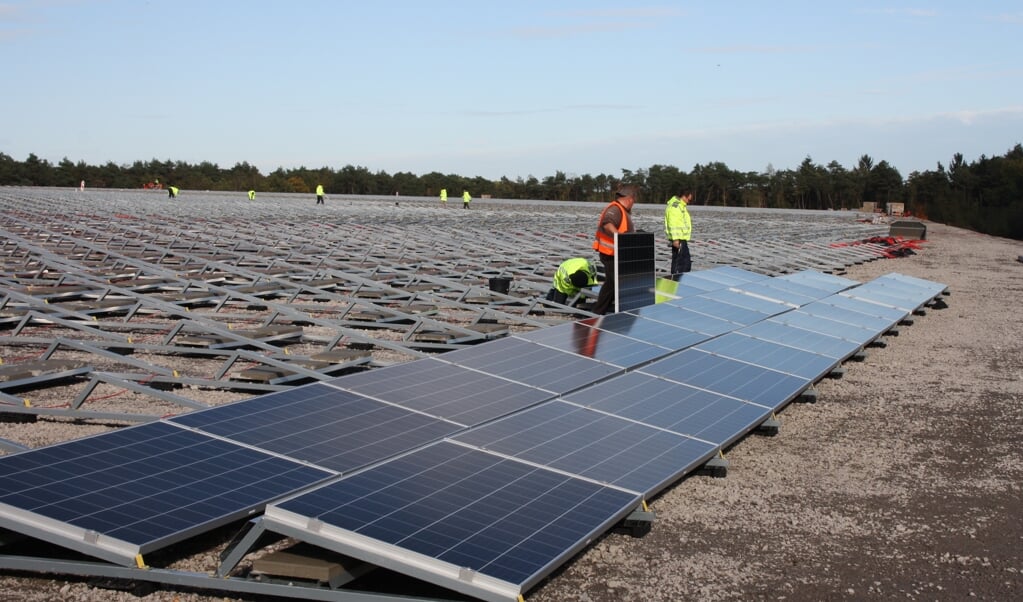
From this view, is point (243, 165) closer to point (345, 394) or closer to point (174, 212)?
point (174, 212)

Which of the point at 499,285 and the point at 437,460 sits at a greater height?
the point at 437,460

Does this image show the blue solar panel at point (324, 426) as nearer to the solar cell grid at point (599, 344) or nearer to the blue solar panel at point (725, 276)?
the solar cell grid at point (599, 344)

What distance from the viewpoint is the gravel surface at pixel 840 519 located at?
5.79 m

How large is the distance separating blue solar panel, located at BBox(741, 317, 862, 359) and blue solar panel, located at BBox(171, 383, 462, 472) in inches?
266

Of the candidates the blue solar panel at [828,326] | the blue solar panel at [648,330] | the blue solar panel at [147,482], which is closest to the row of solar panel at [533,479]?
the blue solar panel at [147,482]

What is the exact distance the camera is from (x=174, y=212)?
3891 centimetres

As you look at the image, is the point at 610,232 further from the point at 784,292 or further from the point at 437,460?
the point at 437,460

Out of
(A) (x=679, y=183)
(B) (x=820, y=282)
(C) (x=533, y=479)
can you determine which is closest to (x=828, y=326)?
(B) (x=820, y=282)

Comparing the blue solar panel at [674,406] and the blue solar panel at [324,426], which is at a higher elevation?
the blue solar panel at [324,426]

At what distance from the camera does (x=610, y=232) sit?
45.5 ft

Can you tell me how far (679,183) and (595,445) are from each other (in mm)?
91369

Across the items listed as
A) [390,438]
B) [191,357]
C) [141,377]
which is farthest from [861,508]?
[191,357]

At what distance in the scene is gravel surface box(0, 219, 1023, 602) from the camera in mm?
5789

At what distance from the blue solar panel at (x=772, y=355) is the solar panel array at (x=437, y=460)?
342 millimetres
